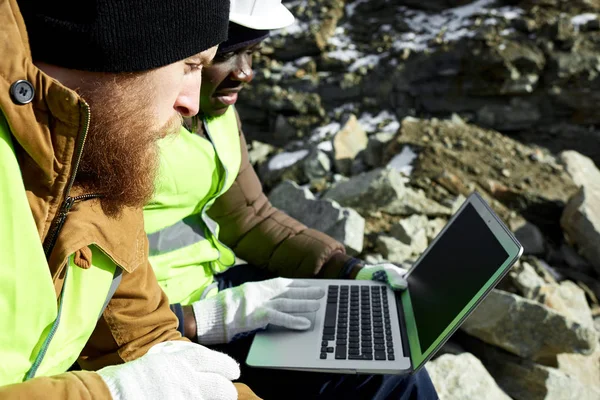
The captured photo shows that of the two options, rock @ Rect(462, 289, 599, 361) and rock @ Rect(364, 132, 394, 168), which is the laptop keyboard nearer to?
rock @ Rect(462, 289, 599, 361)

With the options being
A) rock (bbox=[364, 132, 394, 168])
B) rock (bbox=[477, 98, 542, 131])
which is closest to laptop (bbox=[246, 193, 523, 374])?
rock (bbox=[364, 132, 394, 168])

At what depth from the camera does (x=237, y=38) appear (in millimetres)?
2158

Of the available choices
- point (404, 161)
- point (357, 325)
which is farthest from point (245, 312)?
point (404, 161)

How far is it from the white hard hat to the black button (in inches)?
43.7

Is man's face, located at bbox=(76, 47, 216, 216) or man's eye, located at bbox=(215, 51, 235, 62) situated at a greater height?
A: man's face, located at bbox=(76, 47, 216, 216)

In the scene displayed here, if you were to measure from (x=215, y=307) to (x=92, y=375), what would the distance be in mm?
841

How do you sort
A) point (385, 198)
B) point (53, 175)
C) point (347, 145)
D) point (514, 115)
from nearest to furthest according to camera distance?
1. point (53, 175)
2. point (385, 198)
3. point (347, 145)
4. point (514, 115)

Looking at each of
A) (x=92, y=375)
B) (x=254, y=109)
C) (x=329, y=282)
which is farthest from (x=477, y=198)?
(x=254, y=109)

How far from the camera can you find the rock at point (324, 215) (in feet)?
12.0

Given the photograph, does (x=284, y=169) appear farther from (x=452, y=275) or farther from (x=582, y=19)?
(x=582, y=19)

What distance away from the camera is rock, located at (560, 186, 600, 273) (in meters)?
4.48

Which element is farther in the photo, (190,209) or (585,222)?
(585,222)

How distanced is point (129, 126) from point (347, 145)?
16.9 feet

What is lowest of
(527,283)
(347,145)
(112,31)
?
(347,145)
